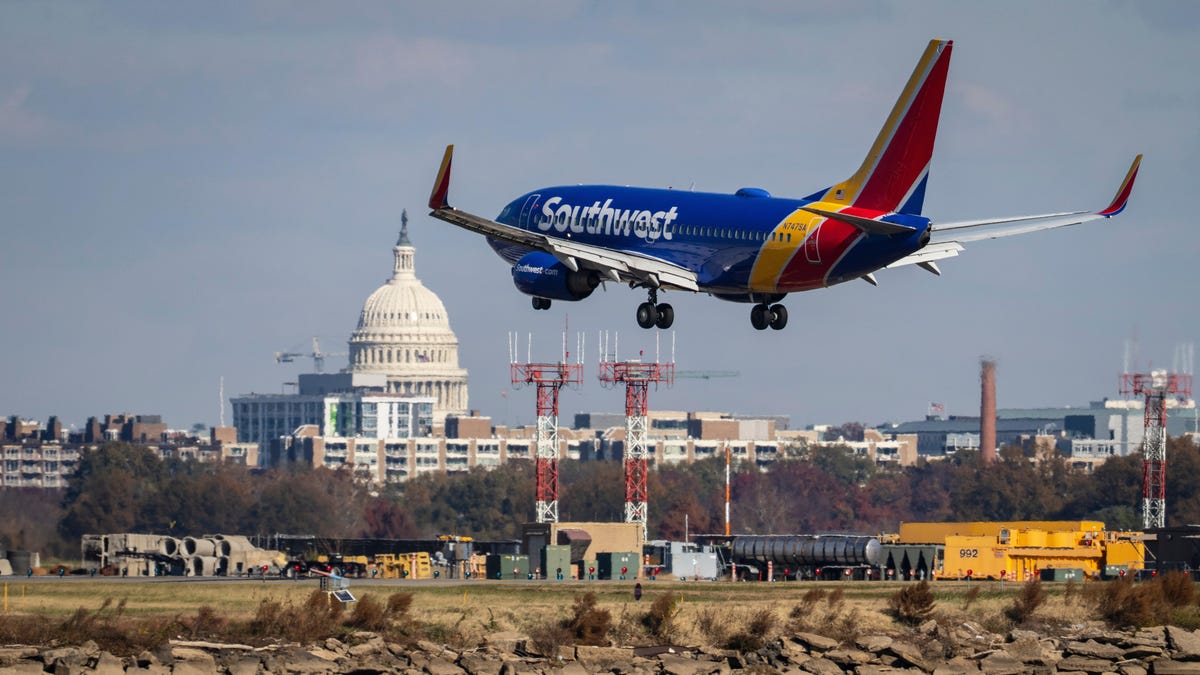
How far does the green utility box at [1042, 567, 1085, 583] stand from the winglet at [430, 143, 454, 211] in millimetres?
50079

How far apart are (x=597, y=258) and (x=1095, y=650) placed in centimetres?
2517

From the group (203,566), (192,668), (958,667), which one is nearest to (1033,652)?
(958,667)

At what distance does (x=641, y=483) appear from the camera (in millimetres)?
174625

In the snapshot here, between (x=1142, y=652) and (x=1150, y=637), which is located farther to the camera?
(x=1150, y=637)

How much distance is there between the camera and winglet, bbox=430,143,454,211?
85.2 m

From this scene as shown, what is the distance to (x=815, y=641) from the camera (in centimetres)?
8956

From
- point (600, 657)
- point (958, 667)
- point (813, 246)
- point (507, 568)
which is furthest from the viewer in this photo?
point (507, 568)

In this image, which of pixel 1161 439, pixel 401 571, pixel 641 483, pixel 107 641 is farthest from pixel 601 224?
pixel 1161 439

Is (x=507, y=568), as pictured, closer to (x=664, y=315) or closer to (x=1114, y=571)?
(x=664, y=315)

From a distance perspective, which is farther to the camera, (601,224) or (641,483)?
(641,483)

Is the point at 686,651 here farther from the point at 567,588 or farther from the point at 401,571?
the point at 401,571

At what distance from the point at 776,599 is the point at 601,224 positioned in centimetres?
1708

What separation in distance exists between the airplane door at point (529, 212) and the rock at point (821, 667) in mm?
22583

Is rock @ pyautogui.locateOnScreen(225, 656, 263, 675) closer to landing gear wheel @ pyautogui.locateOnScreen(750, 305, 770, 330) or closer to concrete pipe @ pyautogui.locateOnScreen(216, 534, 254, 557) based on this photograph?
landing gear wheel @ pyautogui.locateOnScreen(750, 305, 770, 330)
